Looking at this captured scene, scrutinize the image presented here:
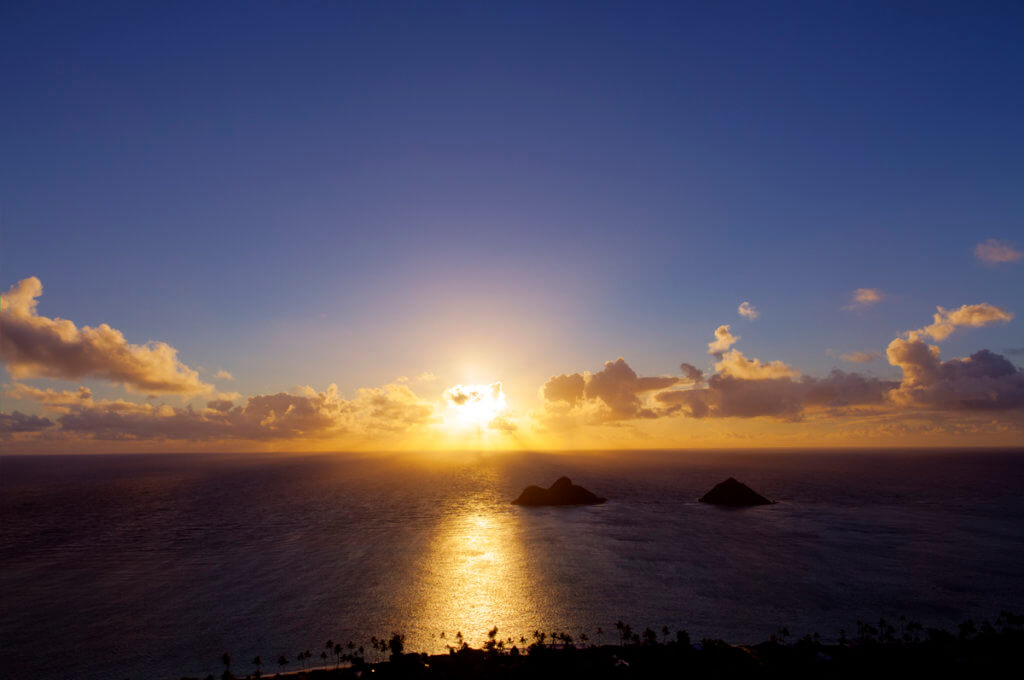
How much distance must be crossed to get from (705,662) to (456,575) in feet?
117

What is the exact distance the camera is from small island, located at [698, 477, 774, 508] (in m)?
122

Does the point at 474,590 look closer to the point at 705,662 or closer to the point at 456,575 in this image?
the point at 456,575

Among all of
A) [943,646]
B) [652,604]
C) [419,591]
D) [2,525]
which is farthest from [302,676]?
[2,525]

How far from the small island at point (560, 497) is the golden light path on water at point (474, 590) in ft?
114

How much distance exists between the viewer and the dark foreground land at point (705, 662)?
99.7 ft

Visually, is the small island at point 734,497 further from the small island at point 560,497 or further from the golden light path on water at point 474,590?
the golden light path on water at point 474,590

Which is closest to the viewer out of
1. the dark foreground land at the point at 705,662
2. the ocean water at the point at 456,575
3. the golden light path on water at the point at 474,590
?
the dark foreground land at the point at 705,662

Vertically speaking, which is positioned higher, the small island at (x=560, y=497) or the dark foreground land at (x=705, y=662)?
the dark foreground land at (x=705, y=662)

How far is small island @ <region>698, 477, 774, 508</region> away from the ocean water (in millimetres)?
6238

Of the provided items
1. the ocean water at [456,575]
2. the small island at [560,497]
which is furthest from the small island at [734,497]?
the small island at [560,497]

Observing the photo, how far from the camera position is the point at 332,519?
103 m

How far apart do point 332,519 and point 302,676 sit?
77312 mm

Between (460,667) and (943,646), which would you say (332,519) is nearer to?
(460,667)

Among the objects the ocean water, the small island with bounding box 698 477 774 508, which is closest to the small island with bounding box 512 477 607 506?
the ocean water
